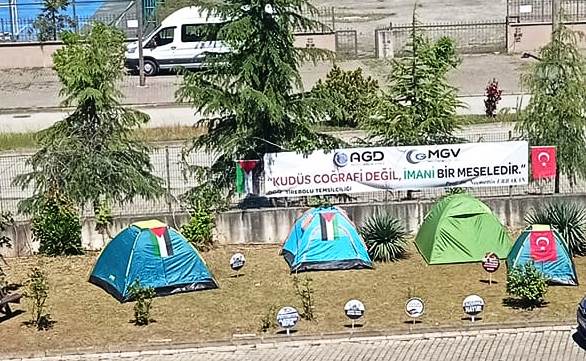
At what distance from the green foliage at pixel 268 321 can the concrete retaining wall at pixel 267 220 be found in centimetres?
439

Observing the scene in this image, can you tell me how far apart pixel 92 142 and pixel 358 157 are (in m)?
5.23

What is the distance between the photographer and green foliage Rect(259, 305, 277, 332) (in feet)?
55.2

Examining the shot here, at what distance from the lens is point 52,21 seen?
4438cm

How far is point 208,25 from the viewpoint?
74.9 ft

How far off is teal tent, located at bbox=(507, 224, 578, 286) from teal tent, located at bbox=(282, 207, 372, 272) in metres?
2.84

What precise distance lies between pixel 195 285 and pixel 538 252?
566 cm

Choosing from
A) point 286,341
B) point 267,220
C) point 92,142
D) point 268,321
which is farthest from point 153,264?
point 92,142

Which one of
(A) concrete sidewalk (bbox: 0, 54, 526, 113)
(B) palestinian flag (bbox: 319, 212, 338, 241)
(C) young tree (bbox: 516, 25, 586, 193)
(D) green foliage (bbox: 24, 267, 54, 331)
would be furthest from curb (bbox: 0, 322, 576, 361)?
(A) concrete sidewalk (bbox: 0, 54, 526, 113)

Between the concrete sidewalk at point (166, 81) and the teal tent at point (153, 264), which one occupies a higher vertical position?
the concrete sidewalk at point (166, 81)

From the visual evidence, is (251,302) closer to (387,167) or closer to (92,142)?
(387,167)

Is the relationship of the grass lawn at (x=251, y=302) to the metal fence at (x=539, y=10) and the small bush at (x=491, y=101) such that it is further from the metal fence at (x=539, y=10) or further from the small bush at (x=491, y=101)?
the metal fence at (x=539, y=10)

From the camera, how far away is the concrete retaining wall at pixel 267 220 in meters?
21.5

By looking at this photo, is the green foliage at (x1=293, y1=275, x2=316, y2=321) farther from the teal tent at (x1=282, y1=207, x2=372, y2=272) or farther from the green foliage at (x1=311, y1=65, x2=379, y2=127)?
the green foliage at (x1=311, y1=65, x2=379, y2=127)

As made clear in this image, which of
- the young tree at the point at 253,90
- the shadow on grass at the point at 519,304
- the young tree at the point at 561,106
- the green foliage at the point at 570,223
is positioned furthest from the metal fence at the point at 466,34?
the shadow on grass at the point at 519,304
